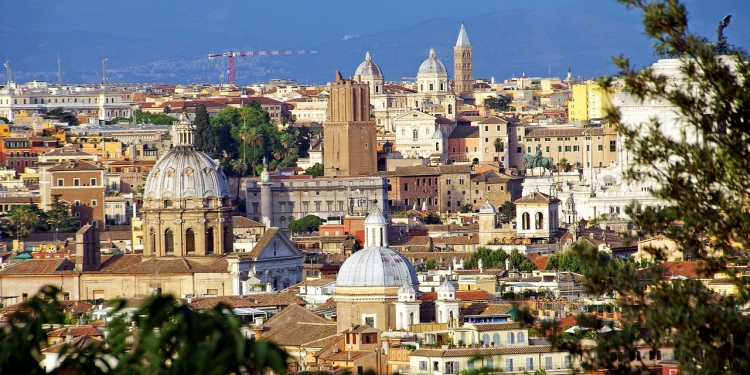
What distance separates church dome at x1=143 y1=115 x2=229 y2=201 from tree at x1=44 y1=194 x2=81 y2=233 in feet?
58.0

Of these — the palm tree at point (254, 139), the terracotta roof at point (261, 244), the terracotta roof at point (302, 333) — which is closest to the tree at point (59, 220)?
the terracotta roof at point (261, 244)

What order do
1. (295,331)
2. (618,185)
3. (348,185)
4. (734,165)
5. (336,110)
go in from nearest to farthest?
(734,165) < (295,331) < (618,185) < (348,185) < (336,110)

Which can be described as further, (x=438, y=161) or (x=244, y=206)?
(x=438, y=161)

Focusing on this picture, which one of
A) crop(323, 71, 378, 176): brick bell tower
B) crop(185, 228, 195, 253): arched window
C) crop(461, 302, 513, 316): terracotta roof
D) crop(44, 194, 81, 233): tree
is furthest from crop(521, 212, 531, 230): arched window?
crop(323, 71, 378, 176): brick bell tower

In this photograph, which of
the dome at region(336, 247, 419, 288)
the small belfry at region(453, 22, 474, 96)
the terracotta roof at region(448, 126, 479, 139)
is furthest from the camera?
the small belfry at region(453, 22, 474, 96)

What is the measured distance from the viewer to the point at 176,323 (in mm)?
11633

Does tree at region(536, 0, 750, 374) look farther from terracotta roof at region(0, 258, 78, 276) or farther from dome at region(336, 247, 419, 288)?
terracotta roof at region(0, 258, 78, 276)

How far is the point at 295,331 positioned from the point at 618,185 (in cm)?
3576

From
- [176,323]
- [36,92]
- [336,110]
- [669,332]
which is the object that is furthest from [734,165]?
[36,92]

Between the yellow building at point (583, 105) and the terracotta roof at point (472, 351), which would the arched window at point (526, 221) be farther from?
the yellow building at point (583, 105)

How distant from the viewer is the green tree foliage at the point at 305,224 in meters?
80.6

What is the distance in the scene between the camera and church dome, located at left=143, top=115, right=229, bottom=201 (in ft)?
189

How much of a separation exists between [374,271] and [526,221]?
79.5 ft

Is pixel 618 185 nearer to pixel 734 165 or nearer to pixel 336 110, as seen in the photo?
pixel 336 110
